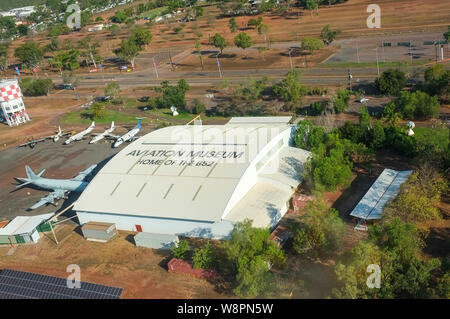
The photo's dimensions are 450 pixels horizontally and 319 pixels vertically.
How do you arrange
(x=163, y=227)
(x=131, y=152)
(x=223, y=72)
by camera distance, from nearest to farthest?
(x=163, y=227), (x=131, y=152), (x=223, y=72)

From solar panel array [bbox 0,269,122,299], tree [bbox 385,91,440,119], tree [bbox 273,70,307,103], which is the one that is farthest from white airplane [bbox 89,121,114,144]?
tree [bbox 385,91,440,119]

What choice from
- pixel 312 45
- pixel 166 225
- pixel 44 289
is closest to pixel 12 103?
pixel 166 225

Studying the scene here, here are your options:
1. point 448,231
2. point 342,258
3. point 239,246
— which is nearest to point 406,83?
point 448,231

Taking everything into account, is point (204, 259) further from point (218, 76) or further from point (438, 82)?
point (218, 76)

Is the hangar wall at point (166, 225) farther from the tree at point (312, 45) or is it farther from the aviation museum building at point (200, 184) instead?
the tree at point (312, 45)

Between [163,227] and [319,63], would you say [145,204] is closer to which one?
[163,227]

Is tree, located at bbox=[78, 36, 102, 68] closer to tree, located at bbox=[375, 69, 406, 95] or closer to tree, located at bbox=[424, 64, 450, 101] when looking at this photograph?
tree, located at bbox=[375, 69, 406, 95]
